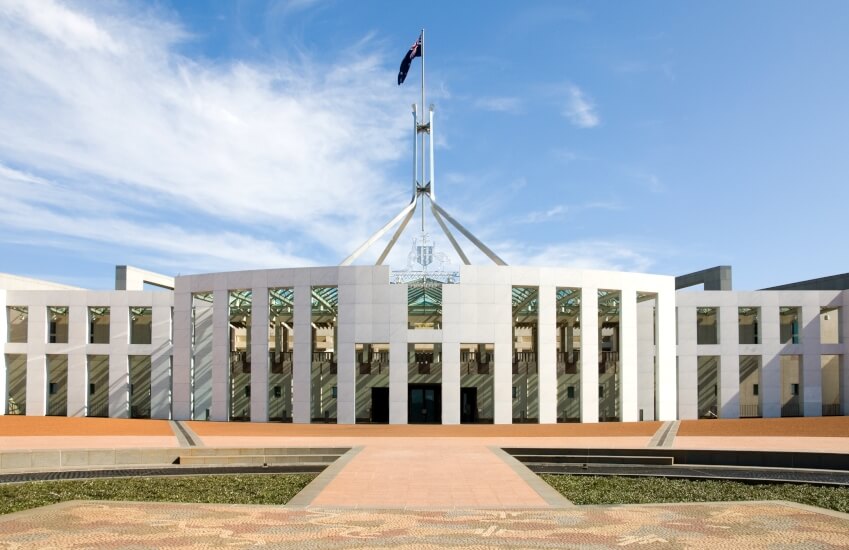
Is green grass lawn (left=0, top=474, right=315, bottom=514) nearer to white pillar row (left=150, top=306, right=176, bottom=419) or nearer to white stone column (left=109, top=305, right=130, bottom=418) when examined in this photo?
white pillar row (left=150, top=306, right=176, bottom=419)

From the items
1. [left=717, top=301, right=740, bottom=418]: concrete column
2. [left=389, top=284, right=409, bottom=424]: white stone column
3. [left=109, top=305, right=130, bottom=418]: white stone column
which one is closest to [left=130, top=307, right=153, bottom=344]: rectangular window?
[left=109, top=305, right=130, bottom=418]: white stone column

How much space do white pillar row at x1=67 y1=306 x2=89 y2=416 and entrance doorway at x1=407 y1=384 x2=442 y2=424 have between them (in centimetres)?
2354

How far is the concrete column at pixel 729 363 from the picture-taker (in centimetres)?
5031

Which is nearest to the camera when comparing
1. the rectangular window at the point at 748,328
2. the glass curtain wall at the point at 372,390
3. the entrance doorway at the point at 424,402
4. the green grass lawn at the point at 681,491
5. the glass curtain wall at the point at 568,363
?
the green grass lawn at the point at 681,491

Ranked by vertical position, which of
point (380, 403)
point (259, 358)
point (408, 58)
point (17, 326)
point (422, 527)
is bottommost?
point (380, 403)

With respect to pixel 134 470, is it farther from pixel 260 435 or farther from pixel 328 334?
pixel 328 334

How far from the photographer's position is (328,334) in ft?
242

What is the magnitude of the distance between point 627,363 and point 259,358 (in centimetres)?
2240

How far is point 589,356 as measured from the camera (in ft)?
143

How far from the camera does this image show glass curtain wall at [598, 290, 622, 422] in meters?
49.2

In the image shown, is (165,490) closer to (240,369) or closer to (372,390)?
(372,390)

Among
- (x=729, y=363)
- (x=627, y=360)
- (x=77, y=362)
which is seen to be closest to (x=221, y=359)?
(x=77, y=362)

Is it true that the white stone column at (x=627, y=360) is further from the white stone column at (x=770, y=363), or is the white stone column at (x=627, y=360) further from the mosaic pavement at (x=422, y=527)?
the mosaic pavement at (x=422, y=527)

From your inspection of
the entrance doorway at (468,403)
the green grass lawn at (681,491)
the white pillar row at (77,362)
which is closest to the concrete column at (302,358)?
the entrance doorway at (468,403)
